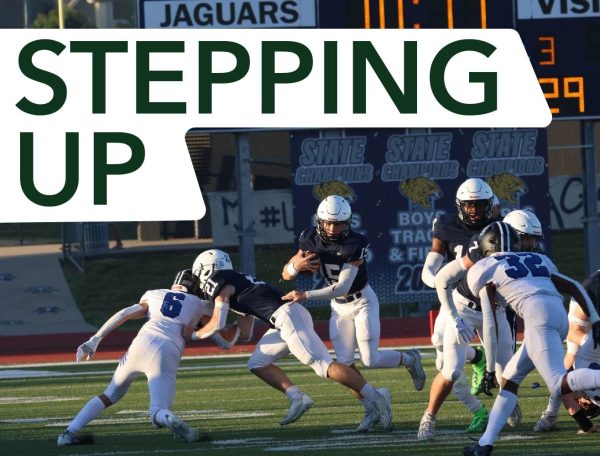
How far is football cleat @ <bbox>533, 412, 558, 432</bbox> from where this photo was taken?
960 cm

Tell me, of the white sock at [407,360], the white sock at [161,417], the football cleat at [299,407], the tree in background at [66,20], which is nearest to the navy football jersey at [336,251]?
the white sock at [407,360]

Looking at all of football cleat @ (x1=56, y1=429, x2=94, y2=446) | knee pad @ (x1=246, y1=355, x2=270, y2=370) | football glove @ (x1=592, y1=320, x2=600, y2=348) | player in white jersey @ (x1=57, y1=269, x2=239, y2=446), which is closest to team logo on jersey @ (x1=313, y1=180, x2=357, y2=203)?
knee pad @ (x1=246, y1=355, x2=270, y2=370)

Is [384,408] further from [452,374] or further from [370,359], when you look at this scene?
[370,359]

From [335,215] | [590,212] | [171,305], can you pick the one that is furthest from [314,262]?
[590,212]

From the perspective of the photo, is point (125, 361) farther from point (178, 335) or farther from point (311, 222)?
point (311, 222)

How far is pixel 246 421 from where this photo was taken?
11016mm

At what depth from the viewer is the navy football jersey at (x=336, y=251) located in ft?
34.4

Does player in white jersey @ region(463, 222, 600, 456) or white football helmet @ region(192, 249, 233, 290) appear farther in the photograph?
white football helmet @ region(192, 249, 233, 290)

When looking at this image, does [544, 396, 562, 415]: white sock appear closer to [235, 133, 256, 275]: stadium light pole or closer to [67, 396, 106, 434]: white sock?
[67, 396, 106, 434]: white sock

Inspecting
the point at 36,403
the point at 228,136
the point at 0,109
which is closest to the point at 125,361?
the point at 36,403

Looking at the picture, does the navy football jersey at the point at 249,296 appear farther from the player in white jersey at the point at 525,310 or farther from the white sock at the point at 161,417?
the player in white jersey at the point at 525,310

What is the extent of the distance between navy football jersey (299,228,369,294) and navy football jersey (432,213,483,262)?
0.53 metres

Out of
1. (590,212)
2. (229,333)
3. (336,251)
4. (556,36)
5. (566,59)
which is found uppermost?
(556,36)

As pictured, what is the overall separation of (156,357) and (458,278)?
2027mm
